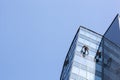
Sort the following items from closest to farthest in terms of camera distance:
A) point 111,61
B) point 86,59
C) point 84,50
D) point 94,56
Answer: point 86,59 < point 84,50 < point 94,56 < point 111,61

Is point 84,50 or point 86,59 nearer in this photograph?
point 86,59

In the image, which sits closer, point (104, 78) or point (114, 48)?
point (104, 78)

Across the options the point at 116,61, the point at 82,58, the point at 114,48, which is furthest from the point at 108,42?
the point at 82,58

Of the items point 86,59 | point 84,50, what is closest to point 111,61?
point 84,50

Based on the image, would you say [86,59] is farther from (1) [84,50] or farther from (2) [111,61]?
(2) [111,61]

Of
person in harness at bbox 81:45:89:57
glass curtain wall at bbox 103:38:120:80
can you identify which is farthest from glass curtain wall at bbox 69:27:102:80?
glass curtain wall at bbox 103:38:120:80

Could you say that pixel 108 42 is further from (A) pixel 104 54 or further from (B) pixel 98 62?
(B) pixel 98 62

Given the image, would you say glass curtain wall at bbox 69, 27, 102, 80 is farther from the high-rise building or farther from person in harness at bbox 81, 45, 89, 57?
person in harness at bbox 81, 45, 89, 57

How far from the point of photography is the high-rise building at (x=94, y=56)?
51500 millimetres

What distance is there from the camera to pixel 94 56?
2266 inches

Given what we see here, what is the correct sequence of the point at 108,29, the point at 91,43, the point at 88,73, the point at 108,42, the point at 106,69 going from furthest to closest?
the point at 108,29 → the point at 108,42 → the point at 91,43 → the point at 106,69 → the point at 88,73

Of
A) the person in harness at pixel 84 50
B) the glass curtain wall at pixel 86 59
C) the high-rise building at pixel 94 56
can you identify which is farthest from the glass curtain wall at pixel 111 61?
the person in harness at pixel 84 50

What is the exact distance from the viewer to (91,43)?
60938mm

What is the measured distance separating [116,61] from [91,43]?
6307 mm
